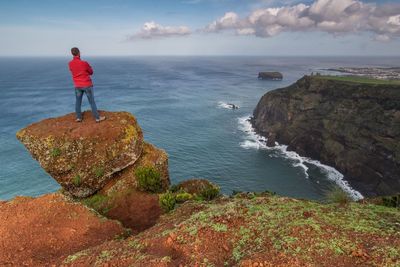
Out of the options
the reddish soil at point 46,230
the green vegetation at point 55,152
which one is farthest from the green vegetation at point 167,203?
the green vegetation at point 55,152

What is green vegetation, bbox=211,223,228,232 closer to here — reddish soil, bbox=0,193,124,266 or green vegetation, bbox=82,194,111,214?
reddish soil, bbox=0,193,124,266

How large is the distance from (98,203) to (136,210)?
2543mm

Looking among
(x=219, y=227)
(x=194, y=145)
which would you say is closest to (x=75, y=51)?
(x=219, y=227)

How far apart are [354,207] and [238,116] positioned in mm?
91986

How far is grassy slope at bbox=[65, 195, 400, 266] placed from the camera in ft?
24.8

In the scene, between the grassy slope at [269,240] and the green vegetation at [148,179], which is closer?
the grassy slope at [269,240]

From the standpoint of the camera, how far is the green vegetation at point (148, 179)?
17469mm

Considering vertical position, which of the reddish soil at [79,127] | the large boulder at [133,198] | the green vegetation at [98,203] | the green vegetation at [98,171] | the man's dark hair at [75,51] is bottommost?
the green vegetation at [98,203]

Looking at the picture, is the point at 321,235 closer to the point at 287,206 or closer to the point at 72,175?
the point at 287,206

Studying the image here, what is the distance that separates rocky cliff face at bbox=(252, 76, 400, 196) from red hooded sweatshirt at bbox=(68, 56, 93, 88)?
185ft

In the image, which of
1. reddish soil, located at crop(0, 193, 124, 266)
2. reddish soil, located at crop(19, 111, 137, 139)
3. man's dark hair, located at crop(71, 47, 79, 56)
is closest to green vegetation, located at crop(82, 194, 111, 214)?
reddish soil, located at crop(0, 193, 124, 266)

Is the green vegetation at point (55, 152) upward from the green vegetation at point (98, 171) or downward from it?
upward

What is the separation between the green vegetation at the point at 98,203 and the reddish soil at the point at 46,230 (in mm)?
2627

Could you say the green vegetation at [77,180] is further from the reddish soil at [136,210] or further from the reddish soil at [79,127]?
the reddish soil at [136,210]
